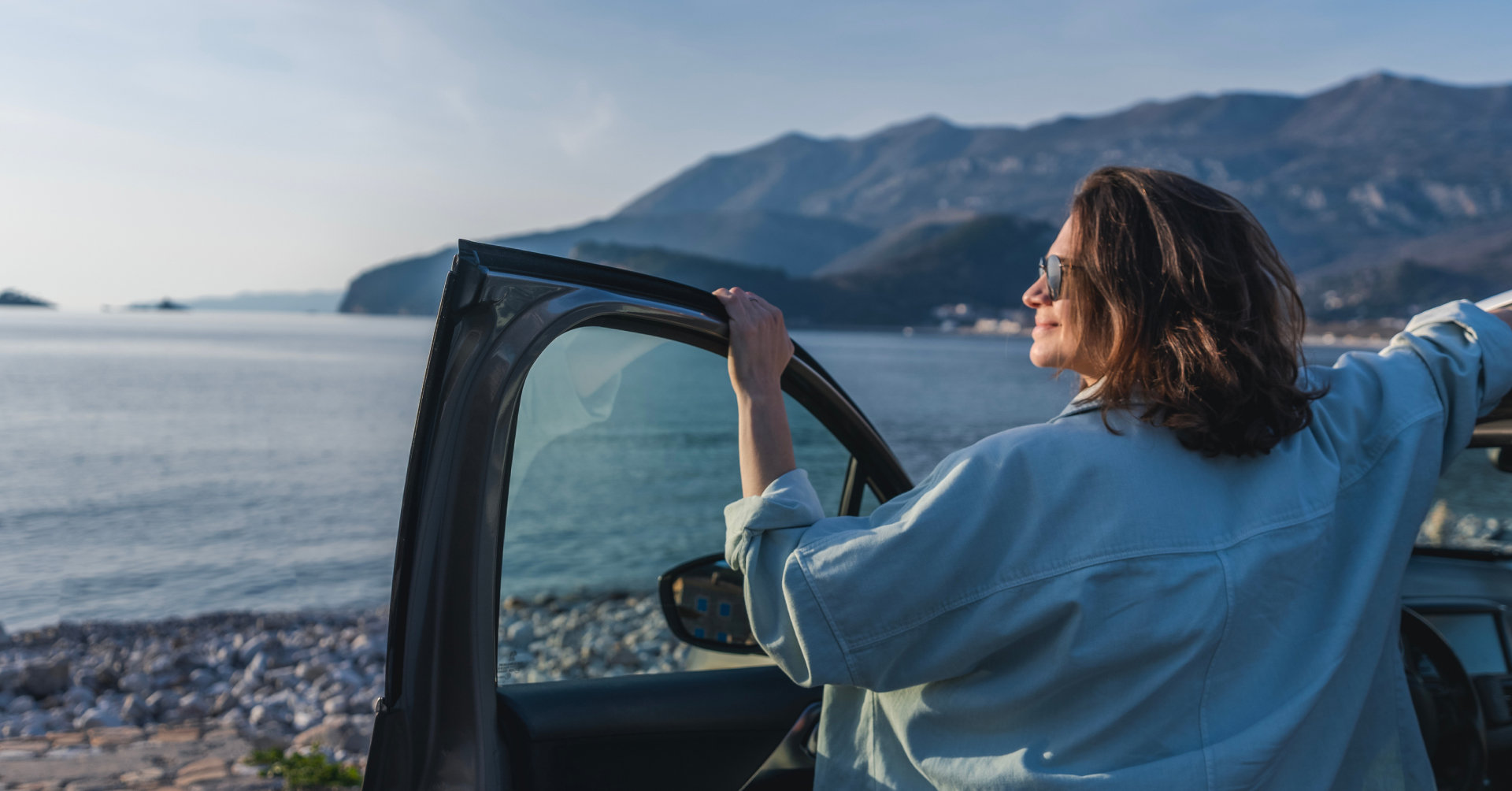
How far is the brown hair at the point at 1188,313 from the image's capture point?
1.07 metres

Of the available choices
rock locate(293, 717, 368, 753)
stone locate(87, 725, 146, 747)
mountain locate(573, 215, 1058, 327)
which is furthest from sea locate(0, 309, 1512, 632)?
mountain locate(573, 215, 1058, 327)

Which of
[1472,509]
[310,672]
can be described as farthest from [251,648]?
[1472,509]

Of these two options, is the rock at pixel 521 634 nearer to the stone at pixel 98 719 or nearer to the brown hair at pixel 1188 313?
the brown hair at pixel 1188 313

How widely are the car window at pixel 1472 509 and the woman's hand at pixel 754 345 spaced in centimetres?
171

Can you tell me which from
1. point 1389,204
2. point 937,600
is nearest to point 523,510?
point 937,600

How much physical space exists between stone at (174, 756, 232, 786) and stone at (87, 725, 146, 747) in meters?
0.82

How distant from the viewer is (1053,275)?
1.30 m

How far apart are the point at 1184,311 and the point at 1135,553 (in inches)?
14.1

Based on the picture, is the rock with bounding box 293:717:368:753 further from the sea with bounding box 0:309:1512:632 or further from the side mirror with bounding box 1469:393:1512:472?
the side mirror with bounding box 1469:393:1512:472

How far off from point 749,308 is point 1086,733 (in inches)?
31.1

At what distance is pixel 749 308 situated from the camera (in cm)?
142

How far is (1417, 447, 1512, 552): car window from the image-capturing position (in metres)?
3.27

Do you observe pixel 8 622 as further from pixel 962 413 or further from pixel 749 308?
pixel 962 413

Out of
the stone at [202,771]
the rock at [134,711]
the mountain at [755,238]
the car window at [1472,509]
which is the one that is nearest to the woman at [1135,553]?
the car window at [1472,509]
